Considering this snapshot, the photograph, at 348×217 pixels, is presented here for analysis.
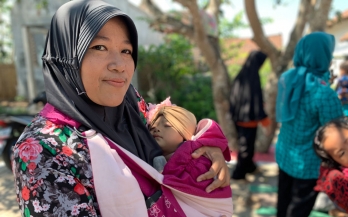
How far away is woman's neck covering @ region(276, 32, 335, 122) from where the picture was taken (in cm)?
254

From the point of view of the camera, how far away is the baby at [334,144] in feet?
6.48

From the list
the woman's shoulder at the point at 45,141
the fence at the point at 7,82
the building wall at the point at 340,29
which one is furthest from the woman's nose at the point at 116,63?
the building wall at the point at 340,29

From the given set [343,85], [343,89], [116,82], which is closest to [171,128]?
[116,82]

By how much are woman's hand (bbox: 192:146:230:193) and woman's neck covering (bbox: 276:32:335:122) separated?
1.36 m

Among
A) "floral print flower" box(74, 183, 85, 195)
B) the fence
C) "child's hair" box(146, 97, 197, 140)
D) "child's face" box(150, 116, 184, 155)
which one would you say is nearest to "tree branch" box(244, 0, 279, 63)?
"child's hair" box(146, 97, 197, 140)

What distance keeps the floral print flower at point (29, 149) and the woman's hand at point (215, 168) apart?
66 cm

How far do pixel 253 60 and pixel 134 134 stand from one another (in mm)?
3365

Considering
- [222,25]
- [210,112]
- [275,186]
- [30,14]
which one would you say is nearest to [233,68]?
[222,25]

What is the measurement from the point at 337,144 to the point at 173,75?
676 centimetres

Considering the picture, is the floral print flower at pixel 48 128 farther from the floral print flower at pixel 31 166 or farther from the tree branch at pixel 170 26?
the tree branch at pixel 170 26

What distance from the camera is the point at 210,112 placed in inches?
302

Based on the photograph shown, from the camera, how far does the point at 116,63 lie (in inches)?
45.9

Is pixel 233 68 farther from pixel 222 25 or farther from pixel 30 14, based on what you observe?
pixel 30 14

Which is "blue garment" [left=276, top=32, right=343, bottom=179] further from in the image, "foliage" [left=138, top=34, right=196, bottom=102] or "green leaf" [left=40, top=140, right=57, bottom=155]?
"foliage" [left=138, top=34, right=196, bottom=102]
